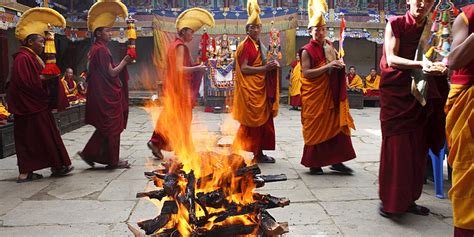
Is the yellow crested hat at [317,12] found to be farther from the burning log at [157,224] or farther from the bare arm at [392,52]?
the burning log at [157,224]

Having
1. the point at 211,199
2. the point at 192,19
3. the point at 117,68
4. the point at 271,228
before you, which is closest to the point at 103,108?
the point at 117,68

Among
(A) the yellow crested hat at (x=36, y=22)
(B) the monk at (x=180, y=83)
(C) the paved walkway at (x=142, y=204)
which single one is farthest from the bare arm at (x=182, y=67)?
(A) the yellow crested hat at (x=36, y=22)

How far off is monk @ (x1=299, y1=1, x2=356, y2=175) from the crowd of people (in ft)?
0.03

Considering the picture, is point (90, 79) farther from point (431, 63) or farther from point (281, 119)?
point (281, 119)

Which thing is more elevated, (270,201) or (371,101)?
(270,201)

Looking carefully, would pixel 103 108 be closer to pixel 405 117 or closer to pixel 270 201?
pixel 270 201

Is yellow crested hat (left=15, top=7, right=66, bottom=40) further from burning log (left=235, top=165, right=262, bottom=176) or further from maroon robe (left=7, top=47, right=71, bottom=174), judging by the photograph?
burning log (left=235, top=165, right=262, bottom=176)

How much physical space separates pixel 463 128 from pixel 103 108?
3650mm

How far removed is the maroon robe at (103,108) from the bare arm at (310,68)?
7.02 feet

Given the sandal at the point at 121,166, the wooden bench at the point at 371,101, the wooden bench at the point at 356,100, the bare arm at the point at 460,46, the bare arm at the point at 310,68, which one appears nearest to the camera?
the bare arm at the point at 460,46

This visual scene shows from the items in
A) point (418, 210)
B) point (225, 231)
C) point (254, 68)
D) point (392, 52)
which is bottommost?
point (418, 210)

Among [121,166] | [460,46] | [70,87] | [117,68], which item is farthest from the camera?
[70,87]

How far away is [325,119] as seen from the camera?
4172 mm

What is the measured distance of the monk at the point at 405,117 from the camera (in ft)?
9.21
